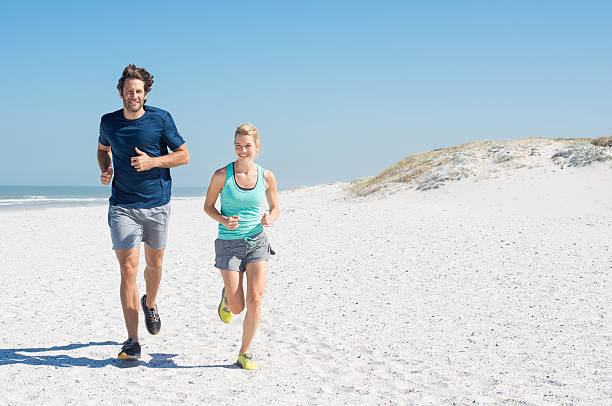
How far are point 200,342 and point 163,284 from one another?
121 inches

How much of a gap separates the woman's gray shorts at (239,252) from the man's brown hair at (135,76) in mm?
1614

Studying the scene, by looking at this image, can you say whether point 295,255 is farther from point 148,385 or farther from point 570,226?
point 570,226

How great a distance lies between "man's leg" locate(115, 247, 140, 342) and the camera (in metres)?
4.66

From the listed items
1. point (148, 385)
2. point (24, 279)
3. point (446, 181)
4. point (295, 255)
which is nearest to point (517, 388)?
point (148, 385)

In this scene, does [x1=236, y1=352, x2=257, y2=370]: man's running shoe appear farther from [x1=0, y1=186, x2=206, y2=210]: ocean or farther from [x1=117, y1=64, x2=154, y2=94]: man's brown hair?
[x1=0, y1=186, x2=206, y2=210]: ocean

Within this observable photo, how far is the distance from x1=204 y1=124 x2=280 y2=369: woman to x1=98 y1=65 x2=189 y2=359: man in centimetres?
62

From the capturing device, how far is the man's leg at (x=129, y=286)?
4.66 m

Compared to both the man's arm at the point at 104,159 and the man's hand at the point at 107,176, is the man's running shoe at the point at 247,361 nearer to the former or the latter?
the man's hand at the point at 107,176

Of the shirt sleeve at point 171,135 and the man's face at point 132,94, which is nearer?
the man's face at point 132,94

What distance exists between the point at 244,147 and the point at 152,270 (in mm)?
1628

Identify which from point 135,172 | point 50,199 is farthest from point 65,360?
point 50,199

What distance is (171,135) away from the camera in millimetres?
4723

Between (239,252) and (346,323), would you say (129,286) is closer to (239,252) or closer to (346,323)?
(239,252)

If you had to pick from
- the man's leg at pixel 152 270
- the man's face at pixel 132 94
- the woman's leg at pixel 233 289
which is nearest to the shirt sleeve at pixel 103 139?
the man's face at pixel 132 94
